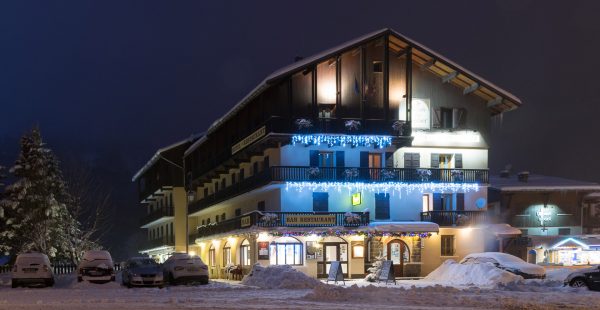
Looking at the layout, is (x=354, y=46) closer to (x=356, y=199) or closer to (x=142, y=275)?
(x=356, y=199)

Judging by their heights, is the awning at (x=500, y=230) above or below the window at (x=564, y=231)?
above

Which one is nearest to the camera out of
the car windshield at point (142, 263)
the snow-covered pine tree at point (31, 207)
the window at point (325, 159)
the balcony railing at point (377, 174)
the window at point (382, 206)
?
the car windshield at point (142, 263)

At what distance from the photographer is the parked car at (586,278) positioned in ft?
98.2

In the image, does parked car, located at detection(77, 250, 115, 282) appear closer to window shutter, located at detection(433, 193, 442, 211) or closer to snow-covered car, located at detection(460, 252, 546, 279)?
snow-covered car, located at detection(460, 252, 546, 279)

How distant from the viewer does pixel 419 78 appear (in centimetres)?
5066

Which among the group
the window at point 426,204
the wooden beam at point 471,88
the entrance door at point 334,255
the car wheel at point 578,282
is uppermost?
the wooden beam at point 471,88

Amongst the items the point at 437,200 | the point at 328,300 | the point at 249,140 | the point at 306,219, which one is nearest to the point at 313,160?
the point at 306,219

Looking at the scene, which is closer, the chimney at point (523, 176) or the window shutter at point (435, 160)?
the window shutter at point (435, 160)

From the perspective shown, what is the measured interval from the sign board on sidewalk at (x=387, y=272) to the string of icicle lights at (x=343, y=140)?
11.5 meters

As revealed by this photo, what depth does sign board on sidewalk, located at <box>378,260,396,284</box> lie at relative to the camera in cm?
3578

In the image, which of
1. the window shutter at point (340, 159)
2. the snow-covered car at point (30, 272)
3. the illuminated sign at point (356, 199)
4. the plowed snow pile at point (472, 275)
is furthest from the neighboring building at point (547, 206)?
the snow-covered car at point (30, 272)


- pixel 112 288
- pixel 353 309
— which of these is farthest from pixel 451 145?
pixel 353 309

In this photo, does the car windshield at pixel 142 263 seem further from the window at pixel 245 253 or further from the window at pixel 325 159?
the window at pixel 325 159

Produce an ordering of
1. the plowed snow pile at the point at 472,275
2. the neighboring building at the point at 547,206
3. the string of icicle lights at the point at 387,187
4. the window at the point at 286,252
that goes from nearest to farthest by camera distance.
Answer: the plowed snow pile at the point at 472,275, the window at the point at 286,252, the string of icicle lights at the point at 387,187, the neighboring building at the point at 547,206
